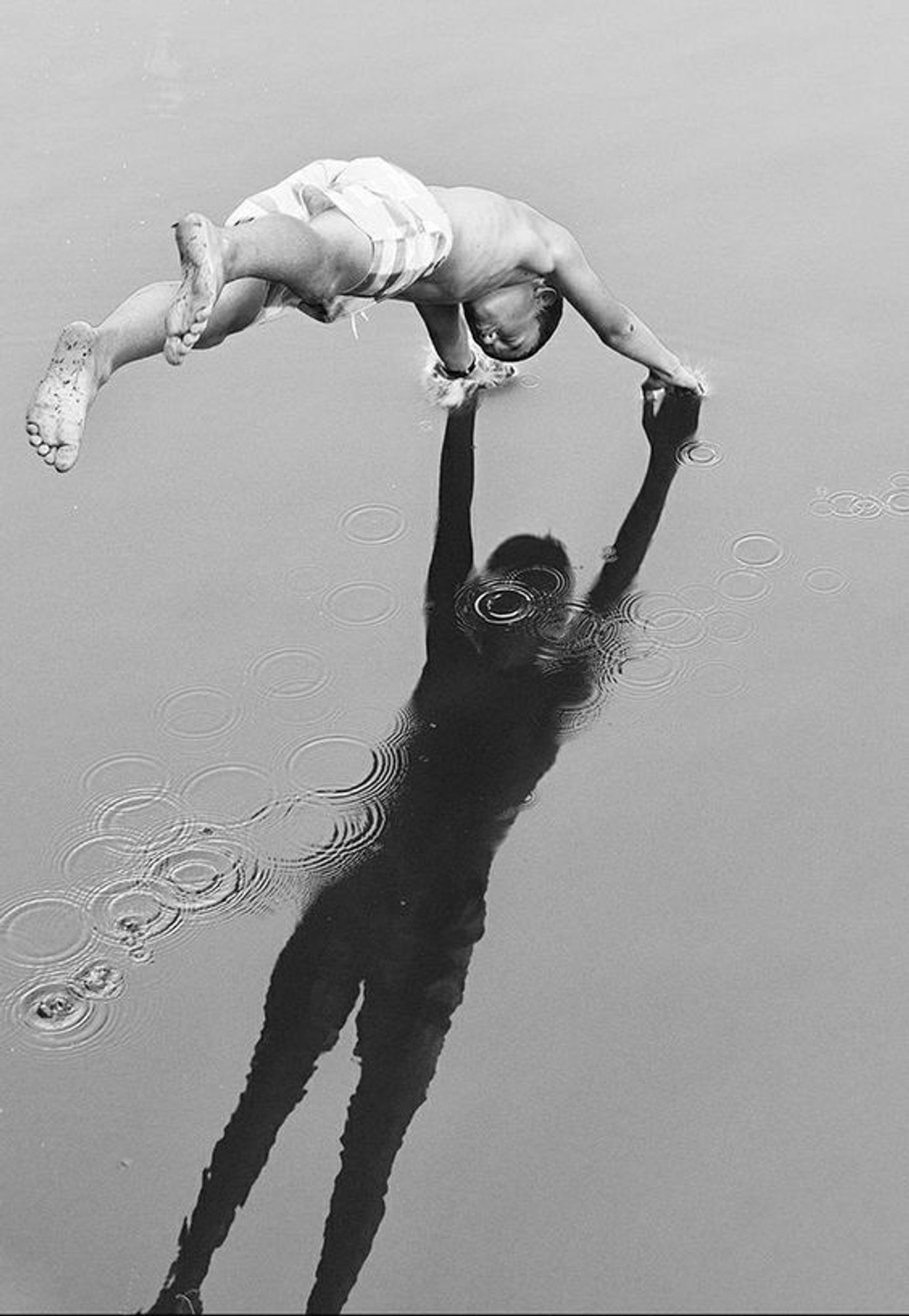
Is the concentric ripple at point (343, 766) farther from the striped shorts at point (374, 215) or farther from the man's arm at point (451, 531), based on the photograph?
the striped shorts at point (374, 215)

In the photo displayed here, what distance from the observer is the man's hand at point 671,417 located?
2436mm

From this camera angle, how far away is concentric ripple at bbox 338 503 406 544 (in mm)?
2283

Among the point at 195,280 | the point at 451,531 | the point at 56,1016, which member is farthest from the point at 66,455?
the point at 451,531

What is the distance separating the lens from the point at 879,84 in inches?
125

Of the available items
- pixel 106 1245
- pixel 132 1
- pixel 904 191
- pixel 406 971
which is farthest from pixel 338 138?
pixel 106 1245

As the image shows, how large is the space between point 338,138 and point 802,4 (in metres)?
1.04

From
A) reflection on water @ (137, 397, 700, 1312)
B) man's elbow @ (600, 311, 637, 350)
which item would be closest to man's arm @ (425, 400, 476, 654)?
reflection on water @ (137, 397, 700, 1312)

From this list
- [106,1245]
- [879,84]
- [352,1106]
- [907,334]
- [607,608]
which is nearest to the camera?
[106,1245]

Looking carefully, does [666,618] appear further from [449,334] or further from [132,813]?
[132,813]

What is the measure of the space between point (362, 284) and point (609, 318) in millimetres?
472

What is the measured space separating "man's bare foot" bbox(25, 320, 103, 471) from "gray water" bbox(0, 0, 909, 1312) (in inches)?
15.7

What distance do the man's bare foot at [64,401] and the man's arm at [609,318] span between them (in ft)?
2.52

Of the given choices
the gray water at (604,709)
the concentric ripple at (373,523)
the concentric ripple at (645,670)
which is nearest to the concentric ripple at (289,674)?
the gray water at (604,709)

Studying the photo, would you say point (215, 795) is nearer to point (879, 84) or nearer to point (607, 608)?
point (607, 608)
